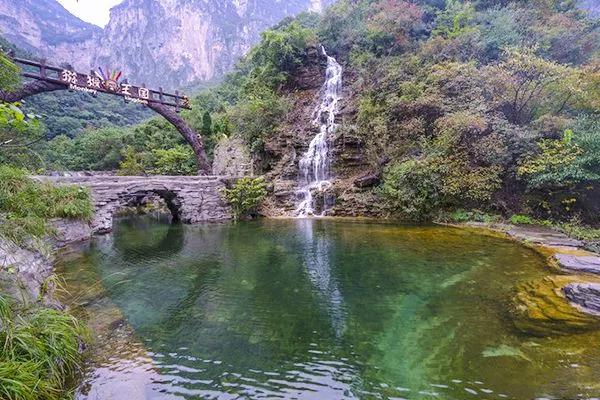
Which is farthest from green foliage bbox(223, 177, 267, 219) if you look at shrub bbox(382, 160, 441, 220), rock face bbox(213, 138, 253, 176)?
shrub bbox(382, 160, 441, 220)

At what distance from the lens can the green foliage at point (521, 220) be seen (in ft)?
40.7

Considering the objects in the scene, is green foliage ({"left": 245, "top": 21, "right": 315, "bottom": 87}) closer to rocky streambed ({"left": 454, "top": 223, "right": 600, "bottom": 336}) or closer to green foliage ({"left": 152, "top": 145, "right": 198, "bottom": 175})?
green foliage ({"left": 152, "top": 145, "right": 198, "bottom": 175})

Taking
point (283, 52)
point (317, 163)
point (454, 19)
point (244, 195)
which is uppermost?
point (454, 19)

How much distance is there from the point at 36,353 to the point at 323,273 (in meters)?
5.51

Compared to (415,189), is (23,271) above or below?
below

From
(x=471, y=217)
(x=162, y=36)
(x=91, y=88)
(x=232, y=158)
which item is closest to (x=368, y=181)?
(x=471, y=217)

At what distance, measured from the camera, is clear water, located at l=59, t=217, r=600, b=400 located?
142 inches

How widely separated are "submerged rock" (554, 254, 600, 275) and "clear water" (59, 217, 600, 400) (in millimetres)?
506

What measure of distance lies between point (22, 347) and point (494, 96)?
16.7 metres

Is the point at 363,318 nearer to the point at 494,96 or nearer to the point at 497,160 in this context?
the point at 497,160

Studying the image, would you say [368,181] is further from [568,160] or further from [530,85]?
[568,160]

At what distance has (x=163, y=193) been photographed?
1650 cm

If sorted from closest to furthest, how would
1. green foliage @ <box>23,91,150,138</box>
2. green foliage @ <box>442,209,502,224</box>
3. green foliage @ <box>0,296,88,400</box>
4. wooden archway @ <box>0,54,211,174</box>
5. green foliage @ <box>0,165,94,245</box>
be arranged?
1. green foliage @ <box>0,296,88,400</box>
2. green foliage @ <box>0,165,94,245</box>
3. green foliage @ <box>442,209,502,224</box>
4. wooden archway @ <box>0,54,211,174</box>
5. green foliage @ <box>23,91,150,138</box>

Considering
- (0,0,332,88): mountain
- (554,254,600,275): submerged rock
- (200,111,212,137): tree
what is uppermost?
(0,0,332,88): mountain
